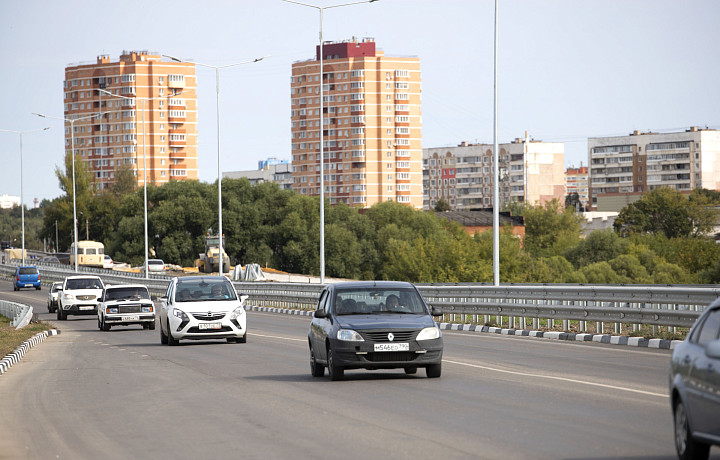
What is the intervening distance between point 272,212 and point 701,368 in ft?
385

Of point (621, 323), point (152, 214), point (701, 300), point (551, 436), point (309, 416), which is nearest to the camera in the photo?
point (551, 436)

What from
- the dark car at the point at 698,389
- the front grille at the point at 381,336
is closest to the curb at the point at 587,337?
the front grille at the point at 381,336

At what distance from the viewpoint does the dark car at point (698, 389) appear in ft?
22.7

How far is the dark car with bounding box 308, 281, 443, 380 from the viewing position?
48.5 feet

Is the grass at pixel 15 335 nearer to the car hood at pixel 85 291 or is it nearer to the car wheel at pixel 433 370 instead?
the car hood at pixel 85 291

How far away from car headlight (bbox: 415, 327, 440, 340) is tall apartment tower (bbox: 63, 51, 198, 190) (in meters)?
165

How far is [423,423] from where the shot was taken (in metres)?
10.5

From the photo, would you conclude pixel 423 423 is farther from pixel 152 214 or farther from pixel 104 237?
pixel 104 237

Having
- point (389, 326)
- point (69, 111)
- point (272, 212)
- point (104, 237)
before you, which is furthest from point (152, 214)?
point (389, 326)

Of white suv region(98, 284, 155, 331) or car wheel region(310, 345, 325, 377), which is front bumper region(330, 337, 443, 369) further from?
white suv region(98, 284, 155, 331)

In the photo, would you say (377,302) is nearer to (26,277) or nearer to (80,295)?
(80,295)

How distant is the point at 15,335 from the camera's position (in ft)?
98.6

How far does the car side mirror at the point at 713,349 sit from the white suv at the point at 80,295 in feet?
124

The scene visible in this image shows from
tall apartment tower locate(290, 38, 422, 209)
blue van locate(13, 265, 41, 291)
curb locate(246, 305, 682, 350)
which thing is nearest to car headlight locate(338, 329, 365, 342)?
curb locate(246, 305, 682, 350)
